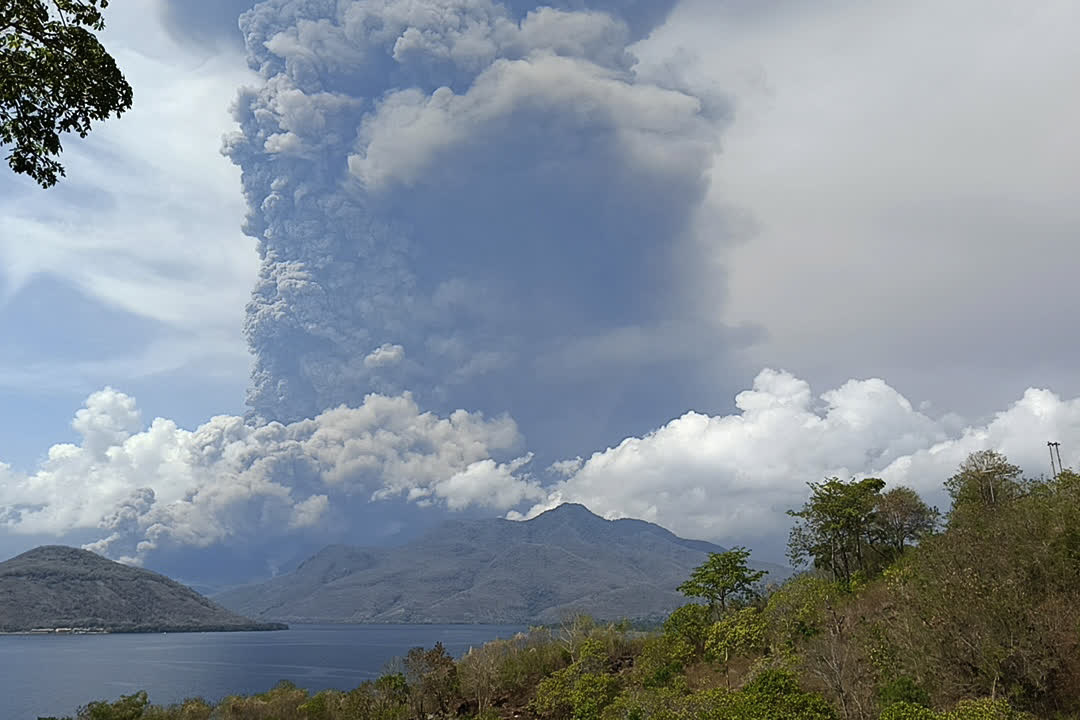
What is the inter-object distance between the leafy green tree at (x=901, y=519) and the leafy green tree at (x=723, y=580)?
16.8m

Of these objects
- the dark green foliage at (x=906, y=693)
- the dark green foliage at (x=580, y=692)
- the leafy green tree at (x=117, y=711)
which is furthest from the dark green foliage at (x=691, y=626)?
the leafy green tree at (x=117, y=711)

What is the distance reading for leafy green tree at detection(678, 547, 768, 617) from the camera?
71.2 metres

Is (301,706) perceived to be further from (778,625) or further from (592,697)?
(778,625)

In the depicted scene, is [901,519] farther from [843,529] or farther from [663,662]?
[663,662]

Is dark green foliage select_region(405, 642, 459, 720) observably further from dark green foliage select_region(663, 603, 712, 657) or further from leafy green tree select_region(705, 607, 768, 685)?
leafy green tree select_region(705, 607, 768, 685)

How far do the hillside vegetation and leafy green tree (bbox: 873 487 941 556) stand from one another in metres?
0.16

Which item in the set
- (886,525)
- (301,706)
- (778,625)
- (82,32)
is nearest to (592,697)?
(778,625)

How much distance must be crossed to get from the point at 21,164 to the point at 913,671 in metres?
39.7

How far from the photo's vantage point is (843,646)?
1462 inches

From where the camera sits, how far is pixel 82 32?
14844 millimetres

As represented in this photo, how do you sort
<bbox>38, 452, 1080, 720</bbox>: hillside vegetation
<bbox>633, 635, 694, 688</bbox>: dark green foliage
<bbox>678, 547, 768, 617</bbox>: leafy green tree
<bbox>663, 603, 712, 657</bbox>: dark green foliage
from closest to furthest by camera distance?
<bbox>38, 452, 1080, 720</bbox>: hillside vegetation → <bbox>633, 635, 694, 688</bbox>: dark green foliage → <bbox>663, 603, 712, 657</bbox>: dark green foliage → <bbox>678, 547, 768, 617</bbox>: leafy green tree

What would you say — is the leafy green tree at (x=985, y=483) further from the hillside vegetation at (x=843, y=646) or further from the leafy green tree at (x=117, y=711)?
the leafy green tree at (x=117, y=711)

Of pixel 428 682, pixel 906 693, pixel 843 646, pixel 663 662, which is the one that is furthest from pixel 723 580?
pixel 906 693

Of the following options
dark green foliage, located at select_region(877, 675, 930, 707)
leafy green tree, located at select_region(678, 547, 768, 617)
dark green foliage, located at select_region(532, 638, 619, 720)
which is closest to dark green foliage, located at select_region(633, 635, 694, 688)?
dark green foliage, located at select_region(532, 638, 619, 720)
